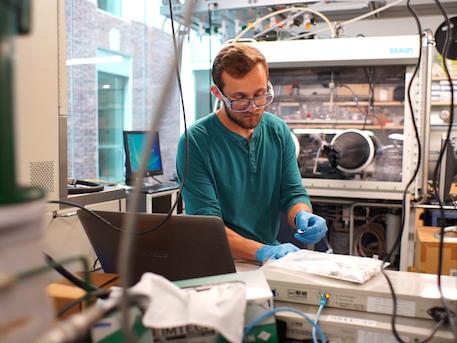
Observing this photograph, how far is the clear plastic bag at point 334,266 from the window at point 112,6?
9.26 feet

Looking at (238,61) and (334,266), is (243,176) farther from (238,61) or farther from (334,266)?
(334,266)

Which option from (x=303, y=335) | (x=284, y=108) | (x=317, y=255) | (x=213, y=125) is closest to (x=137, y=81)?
(x=284, y=108)

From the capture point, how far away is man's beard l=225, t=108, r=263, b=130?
1.60m

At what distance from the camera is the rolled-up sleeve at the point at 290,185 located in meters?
1.71

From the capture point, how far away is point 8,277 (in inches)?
15.4

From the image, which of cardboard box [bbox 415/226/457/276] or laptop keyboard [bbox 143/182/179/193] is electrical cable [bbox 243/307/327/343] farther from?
laptop keyboard [bbox 143/182/179/193]

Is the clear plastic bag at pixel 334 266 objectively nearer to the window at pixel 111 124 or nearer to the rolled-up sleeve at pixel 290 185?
the rolled-up sleeve at pixel 290 185

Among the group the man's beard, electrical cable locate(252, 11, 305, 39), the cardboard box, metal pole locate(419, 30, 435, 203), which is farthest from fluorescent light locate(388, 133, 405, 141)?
the man's beard

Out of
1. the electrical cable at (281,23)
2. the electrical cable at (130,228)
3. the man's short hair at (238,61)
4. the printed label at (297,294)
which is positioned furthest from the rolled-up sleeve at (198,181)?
the electrical cable at (281,23)

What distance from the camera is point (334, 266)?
90 centimetres

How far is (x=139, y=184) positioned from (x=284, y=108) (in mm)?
2993

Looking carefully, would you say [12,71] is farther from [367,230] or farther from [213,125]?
[367,230]

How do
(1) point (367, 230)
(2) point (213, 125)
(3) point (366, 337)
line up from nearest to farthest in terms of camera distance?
(3) point (366, 337) → (2) point (213, 125) → (1) point (367, 230)

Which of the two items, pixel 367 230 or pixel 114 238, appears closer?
pixel 114 238
